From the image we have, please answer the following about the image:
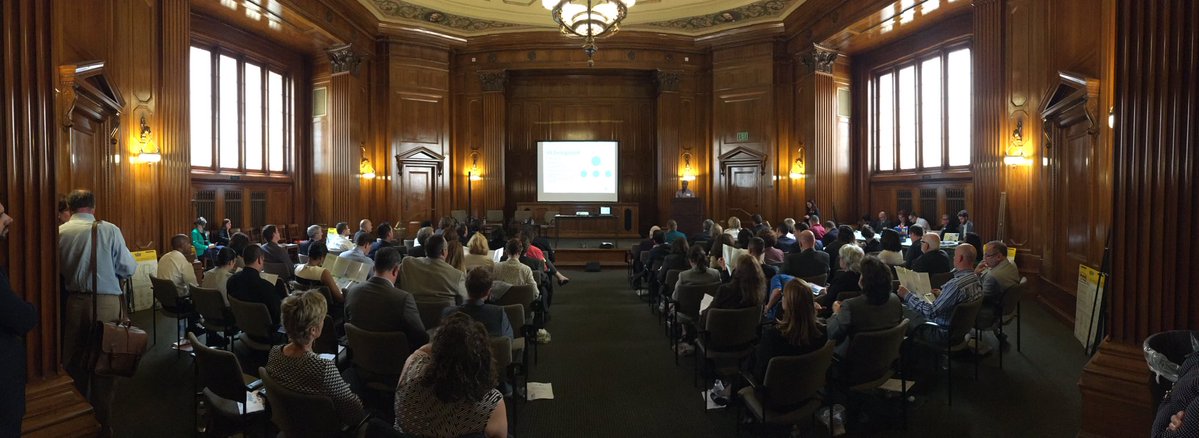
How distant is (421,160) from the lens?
15.1 metres

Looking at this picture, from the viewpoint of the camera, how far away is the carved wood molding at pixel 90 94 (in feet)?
18.5

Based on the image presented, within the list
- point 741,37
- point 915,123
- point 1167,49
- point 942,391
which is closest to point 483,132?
point 741,37

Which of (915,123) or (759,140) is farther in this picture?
(759,140)

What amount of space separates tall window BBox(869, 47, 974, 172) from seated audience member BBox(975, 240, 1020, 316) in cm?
764

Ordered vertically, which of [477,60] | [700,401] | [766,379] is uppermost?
[477,60]

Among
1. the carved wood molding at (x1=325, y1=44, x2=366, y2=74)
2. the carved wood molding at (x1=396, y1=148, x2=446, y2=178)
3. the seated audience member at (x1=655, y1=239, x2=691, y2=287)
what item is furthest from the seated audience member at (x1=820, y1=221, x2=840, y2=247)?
the carved wood molding at (x1=325, y1=44, x2=366, y2=74)

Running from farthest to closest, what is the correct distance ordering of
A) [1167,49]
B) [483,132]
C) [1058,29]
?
[483,132]
[1058,29]
[1167,49]

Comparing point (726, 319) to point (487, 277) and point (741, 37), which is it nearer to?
point (487, 277)

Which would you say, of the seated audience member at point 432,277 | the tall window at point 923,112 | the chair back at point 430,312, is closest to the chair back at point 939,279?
the seated audience member at point 432,277

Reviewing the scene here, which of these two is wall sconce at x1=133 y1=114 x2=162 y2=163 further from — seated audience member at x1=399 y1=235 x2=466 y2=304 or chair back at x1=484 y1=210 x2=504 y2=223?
chair back at x1=484 y1=210 x2=504 y2=223

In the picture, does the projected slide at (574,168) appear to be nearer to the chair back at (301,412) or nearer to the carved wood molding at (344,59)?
the carved wood molding at (344,59)

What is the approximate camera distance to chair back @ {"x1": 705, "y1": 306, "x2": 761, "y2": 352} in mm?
4219

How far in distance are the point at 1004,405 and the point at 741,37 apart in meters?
12.0

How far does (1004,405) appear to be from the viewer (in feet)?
14.1
